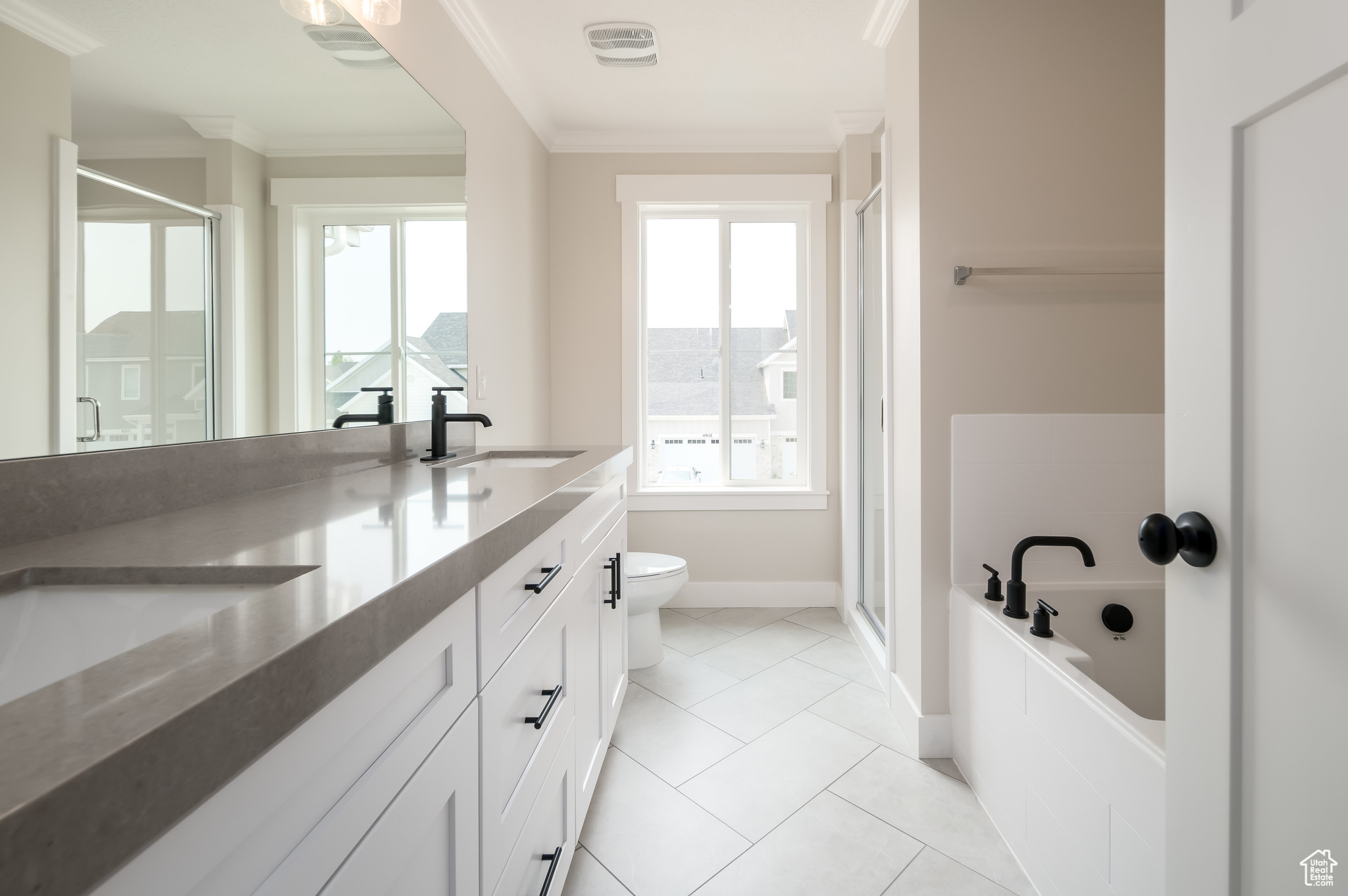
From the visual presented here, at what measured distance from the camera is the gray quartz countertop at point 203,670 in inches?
11.0

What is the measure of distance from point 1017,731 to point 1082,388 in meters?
1.02

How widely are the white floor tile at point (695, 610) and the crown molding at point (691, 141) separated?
2365mm

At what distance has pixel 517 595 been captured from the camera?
104cm

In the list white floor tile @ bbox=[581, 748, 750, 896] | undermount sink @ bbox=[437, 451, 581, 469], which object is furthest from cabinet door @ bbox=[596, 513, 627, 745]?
undermount sink @ bbox=[437, 451, 581, 469]

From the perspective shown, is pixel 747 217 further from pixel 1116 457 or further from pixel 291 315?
pixel 291 315

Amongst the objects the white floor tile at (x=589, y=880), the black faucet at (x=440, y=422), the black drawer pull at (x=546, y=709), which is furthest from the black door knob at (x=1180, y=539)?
the black faucet at (x=440, y=422)

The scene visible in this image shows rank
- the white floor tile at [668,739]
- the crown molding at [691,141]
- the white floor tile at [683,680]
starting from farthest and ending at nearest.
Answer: the crown molding at [691,141] → the white floor tile at [683,680] → the white floor tile at [668,739]

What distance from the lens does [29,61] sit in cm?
83

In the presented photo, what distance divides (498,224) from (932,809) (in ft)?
7.91

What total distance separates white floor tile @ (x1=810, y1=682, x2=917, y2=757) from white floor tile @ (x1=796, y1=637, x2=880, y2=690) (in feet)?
0.22

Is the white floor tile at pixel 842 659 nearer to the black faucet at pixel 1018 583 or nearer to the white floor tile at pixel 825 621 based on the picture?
the white floor tile at pixel 825 621

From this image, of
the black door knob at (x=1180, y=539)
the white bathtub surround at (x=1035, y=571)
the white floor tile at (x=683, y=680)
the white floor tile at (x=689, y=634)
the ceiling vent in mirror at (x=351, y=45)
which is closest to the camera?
the black door knob at (x=1180, y=539)

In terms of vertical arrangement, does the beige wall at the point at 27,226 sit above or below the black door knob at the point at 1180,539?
above

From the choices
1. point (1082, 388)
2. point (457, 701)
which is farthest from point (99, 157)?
point (1082, 388)
